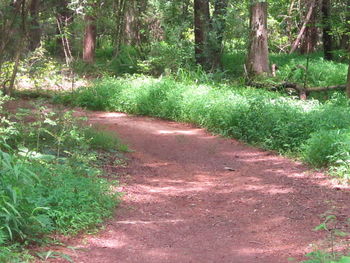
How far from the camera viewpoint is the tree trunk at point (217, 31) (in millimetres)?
18500

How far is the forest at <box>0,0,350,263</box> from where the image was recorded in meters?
5.40

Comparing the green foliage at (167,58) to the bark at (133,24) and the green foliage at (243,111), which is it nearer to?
the green foliage at (243,111)

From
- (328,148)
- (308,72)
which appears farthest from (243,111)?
(308,72)

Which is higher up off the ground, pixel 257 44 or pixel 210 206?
pixel 257 44

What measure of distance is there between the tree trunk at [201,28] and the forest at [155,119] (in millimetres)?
48

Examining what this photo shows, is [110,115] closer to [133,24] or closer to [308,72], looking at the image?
[308,72]

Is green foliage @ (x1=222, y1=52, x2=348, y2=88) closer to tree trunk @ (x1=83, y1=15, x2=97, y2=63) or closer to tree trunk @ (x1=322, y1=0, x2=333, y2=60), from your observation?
tree trunk @ (x1=322, y1=0, x2=333, y2=60)

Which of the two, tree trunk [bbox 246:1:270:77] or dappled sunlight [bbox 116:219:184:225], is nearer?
dappled sunlight [bbox 116:219:184:225]

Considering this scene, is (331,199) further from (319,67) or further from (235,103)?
(319,67)

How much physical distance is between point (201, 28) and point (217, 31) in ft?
2.07

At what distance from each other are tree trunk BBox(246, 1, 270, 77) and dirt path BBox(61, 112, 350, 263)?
5982 mm

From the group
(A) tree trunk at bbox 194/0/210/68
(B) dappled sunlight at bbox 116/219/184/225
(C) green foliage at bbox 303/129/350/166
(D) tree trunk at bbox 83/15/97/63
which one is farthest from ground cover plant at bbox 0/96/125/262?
(D) tree trunk at bbox 83/15/97/63

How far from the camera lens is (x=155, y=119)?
1394 centimetres

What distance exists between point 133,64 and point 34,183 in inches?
545
